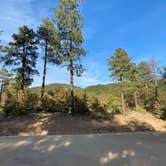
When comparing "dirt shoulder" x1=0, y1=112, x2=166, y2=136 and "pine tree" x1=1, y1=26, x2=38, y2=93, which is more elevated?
"pine tree" x1=1, y1=26, x2=38, y2=93

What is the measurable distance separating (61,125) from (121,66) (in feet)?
38.9

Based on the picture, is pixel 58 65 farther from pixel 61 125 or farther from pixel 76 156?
pixel 76 156

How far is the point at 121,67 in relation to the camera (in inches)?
904

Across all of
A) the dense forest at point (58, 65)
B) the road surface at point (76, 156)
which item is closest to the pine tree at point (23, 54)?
the dense forest at point (58, 65)

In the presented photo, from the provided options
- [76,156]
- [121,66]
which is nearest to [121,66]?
[121,66]

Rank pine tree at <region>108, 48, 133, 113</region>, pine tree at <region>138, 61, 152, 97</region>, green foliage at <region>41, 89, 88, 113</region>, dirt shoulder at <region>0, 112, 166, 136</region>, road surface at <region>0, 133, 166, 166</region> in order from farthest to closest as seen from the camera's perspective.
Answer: pine tree at <region>138, 61, 152, 97</region>, pine tree at <region>108, 48, 133, 113</region>, green foliage at <region>41, 89, 88, 113</region>, dirt shoulder at <region>0, 112, 166, 136</region>, road surface at <region>0, 133, 166, 166</region>

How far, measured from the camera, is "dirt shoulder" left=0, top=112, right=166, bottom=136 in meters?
12.5

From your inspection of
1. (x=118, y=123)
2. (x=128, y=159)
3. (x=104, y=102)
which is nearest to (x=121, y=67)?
(x=104, y=102)

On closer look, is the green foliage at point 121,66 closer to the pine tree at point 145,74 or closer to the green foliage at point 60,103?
the green foliage at point 60,103

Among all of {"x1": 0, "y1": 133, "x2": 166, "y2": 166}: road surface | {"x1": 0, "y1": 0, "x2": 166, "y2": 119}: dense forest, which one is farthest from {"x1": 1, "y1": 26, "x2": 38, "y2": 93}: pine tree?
{"x1": 0, "y1": 133, "x2": 166, "y2": 166}: road surface

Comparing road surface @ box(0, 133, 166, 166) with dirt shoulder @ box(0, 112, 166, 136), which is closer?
road surface @ box(0, 133, 166, 166)

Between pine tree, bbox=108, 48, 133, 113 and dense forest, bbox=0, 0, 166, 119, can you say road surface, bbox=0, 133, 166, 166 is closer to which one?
dense forest, bbox=0, 0, 166, 119

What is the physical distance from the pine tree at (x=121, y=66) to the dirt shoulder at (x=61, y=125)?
743 cm

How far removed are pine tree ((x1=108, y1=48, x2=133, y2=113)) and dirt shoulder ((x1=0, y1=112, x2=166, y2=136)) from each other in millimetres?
7432
